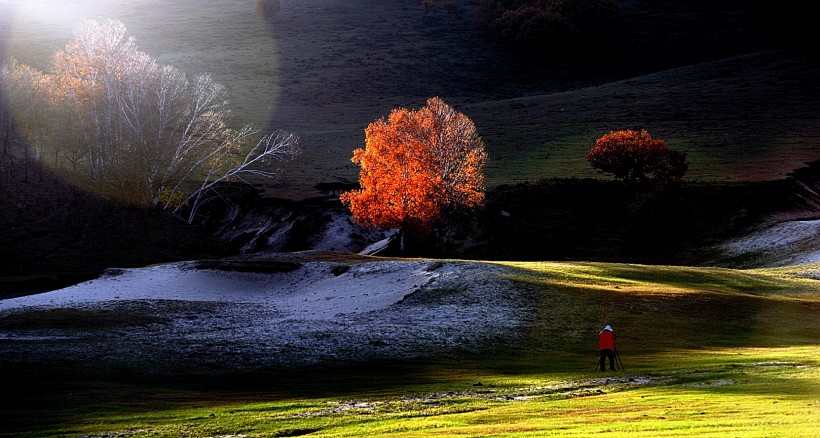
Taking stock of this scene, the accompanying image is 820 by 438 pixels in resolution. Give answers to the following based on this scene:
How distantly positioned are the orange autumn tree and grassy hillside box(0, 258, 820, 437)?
32712mm

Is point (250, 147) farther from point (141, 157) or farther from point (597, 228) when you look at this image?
point (597, 228)

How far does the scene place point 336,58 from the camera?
171125 mm

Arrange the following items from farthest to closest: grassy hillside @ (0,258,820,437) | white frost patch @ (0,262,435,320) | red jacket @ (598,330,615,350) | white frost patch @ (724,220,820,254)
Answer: white frost patch @ (724,220,820,254)
white frost patch @ (0,262,435,320)
red jacket @ (598,330,615,350)
grassy hillside @ (0,258,820,437)

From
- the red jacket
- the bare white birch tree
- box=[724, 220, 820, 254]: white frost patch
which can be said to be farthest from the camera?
the bare white birch tree

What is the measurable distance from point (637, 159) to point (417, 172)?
1308 inches

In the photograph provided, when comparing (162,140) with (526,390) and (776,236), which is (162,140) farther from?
(526,390)

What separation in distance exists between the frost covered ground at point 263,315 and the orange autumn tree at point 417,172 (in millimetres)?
17483

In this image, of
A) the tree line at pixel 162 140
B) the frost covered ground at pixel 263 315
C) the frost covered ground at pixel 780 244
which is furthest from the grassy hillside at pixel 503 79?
the frost covered ground at pixel 263 315

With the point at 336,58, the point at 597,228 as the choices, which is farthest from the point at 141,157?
the point at 336,58

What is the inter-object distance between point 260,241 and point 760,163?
61885 millimetres

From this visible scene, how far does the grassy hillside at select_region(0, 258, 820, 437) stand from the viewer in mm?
19719

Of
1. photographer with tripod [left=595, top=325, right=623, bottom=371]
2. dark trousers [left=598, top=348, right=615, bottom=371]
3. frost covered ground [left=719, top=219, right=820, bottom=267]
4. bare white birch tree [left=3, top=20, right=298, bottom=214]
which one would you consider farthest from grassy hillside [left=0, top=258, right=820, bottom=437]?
bare white birch tree [left=3, top=20, right=298, bottom=214]

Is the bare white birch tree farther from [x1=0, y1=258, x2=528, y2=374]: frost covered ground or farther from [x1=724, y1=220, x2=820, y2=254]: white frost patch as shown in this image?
[x1=724, y1=220, x2=820, y2=254]: white frost patch

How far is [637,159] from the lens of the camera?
9900cm
